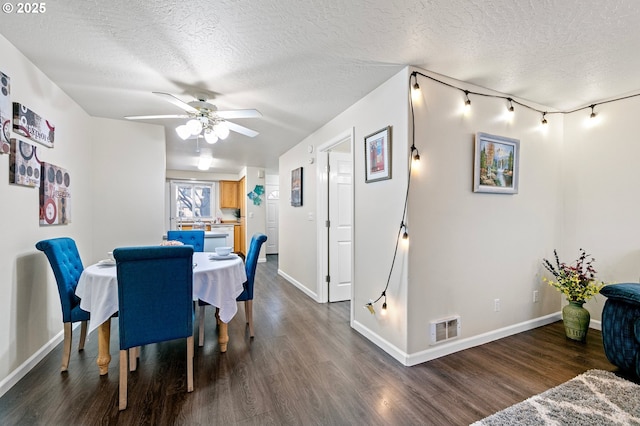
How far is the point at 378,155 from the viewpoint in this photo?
2543 mm

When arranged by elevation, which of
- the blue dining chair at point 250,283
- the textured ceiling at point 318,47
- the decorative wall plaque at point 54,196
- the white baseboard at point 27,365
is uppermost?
the textured ceiling at point 318,47

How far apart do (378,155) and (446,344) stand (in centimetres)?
177

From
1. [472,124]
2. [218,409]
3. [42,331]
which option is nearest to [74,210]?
[42,331]

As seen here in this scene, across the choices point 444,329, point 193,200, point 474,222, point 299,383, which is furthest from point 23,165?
point 193,200

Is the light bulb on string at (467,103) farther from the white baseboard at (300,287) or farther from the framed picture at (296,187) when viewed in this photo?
the white baseboard at (300,287)

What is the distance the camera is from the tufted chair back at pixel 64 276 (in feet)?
6.48

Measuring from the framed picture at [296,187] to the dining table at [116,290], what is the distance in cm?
187

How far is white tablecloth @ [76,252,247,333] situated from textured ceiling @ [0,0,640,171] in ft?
5.29

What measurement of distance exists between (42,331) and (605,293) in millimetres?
4562

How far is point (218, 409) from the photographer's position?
1.69m

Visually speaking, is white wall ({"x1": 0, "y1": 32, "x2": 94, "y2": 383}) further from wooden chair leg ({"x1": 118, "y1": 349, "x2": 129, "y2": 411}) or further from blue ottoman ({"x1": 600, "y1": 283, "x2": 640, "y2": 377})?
blue ottoman ({"x1": 600, "y1": 283, "x2": 640, "y2": 377})

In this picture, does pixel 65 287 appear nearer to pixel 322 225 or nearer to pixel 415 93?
pixel 322 225

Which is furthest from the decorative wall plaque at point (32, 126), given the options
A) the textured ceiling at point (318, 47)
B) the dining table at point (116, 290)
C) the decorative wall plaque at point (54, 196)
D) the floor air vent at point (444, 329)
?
the floor air vent at point (444, 329)

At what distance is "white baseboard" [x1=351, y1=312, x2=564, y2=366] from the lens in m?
2.24
